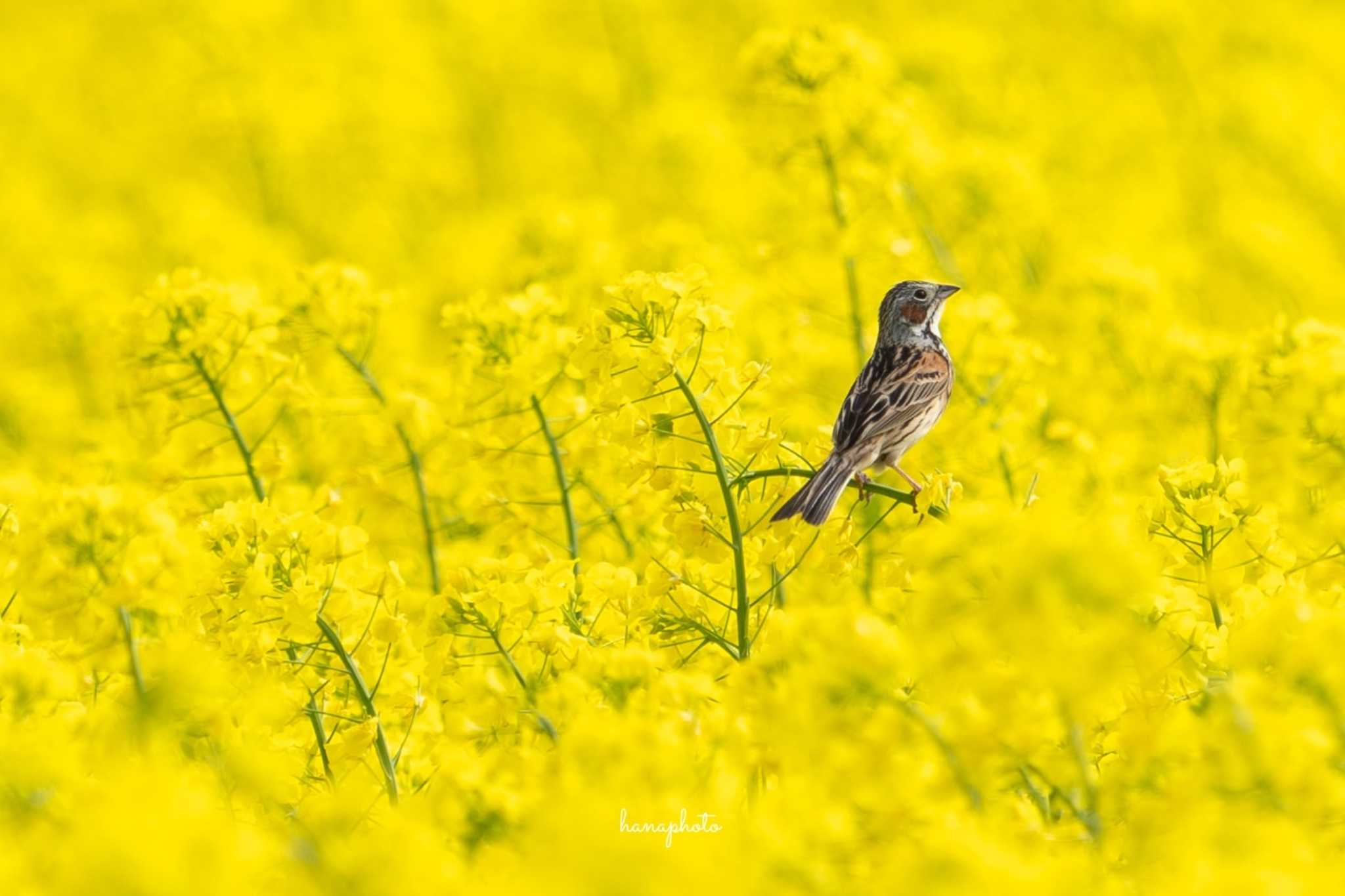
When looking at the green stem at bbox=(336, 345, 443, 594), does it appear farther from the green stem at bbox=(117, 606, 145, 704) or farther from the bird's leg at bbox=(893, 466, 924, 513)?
the bird's leg at bbox=(893, 466, 924, 513)

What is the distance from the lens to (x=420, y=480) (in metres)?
3.81

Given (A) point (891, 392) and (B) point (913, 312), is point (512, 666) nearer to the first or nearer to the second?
(A) point (891, 392)

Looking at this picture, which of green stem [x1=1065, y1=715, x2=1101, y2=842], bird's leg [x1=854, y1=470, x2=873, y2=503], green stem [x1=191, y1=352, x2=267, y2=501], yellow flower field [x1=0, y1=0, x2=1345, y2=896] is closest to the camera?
yellow flower field [x1=0, y1=0, x2=1345, y2=896]

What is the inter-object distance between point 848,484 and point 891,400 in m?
0.27

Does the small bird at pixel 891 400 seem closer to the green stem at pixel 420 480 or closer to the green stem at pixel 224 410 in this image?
the green stem at pixel 420 480

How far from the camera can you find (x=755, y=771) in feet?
8.32

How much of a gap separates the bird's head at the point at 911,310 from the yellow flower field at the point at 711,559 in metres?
0.41

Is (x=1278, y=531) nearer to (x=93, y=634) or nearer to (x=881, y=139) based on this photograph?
(x=881, y=139)

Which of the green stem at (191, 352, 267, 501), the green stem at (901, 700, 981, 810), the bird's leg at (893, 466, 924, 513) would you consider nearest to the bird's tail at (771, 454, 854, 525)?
the bird's leg at (893, 466, 924, 513)

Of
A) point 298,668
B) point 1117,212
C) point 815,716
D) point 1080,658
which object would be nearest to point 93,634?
point 298,668

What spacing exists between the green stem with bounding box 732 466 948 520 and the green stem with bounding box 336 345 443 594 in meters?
1.16

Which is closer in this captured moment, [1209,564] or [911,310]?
[1209,564]

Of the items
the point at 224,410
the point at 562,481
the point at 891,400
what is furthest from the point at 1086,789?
the point at 224,410

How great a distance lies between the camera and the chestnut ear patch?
3.46 m
